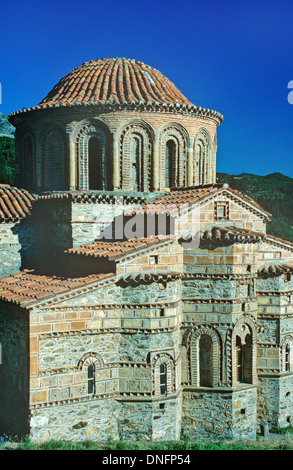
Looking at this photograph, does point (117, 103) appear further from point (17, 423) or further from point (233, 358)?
point (17, 423)

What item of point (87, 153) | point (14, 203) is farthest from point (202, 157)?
point (14, 203)

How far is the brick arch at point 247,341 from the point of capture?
41.7 ft

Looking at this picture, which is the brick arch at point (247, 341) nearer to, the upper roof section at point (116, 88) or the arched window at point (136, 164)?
the arched window at point (136, 164)

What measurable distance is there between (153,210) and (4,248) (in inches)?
182

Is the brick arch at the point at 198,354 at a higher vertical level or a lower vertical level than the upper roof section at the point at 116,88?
lower

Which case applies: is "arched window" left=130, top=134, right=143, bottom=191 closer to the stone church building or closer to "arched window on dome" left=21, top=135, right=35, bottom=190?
the stone church building

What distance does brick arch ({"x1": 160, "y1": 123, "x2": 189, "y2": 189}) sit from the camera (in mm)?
15492

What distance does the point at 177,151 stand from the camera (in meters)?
15.8

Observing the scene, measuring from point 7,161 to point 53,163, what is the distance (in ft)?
83.8

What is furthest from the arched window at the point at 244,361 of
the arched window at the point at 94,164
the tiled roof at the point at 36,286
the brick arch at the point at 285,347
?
the arched window at the point at 94,164

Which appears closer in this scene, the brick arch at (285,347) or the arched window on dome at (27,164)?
the brick arch at (285,347)

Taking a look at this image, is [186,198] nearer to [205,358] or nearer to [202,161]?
[202,161]

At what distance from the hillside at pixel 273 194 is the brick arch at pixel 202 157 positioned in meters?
20.7
